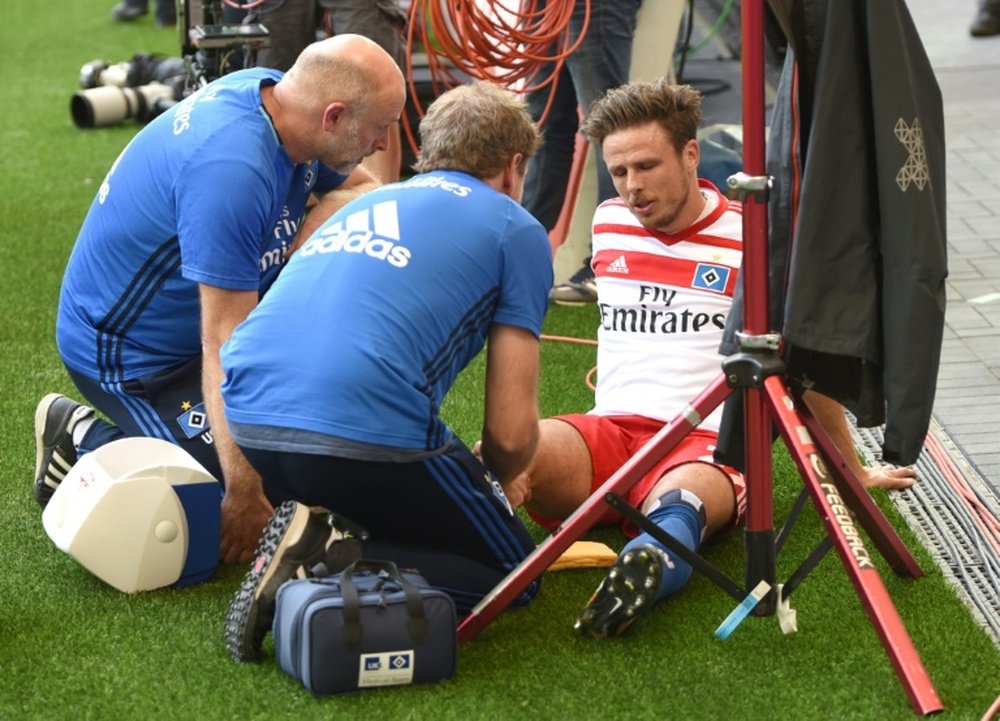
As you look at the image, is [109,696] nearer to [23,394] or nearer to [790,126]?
[790,126]

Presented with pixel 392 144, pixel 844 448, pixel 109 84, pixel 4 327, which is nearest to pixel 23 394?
pixel 4 327

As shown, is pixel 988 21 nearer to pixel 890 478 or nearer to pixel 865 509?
pixel 890 478

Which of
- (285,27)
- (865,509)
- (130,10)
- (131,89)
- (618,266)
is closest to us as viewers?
(865,509)

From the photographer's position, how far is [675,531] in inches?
122

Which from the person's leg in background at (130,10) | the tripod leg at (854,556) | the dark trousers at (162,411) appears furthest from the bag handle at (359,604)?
the person's leg in background at (130,10)

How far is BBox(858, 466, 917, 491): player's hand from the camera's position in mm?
3605

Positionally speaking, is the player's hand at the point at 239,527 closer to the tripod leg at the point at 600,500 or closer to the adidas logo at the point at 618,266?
the tripod leg at the point at 600,500

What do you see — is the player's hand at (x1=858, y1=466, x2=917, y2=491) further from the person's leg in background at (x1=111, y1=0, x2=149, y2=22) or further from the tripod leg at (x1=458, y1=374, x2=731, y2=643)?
the person's leg in background at (x1=111, y1=0, x2=149, y2=22)

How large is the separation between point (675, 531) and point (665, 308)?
2.12 ft

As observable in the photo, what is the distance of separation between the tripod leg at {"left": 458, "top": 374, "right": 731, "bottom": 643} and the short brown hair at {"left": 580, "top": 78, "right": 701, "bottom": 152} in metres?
0.89

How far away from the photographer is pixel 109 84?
28.3ft

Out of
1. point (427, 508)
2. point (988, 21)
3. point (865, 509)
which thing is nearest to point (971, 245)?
point (865, 509)

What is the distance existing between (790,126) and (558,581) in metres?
1.08

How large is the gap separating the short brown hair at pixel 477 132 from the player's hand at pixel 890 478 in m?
1.21
